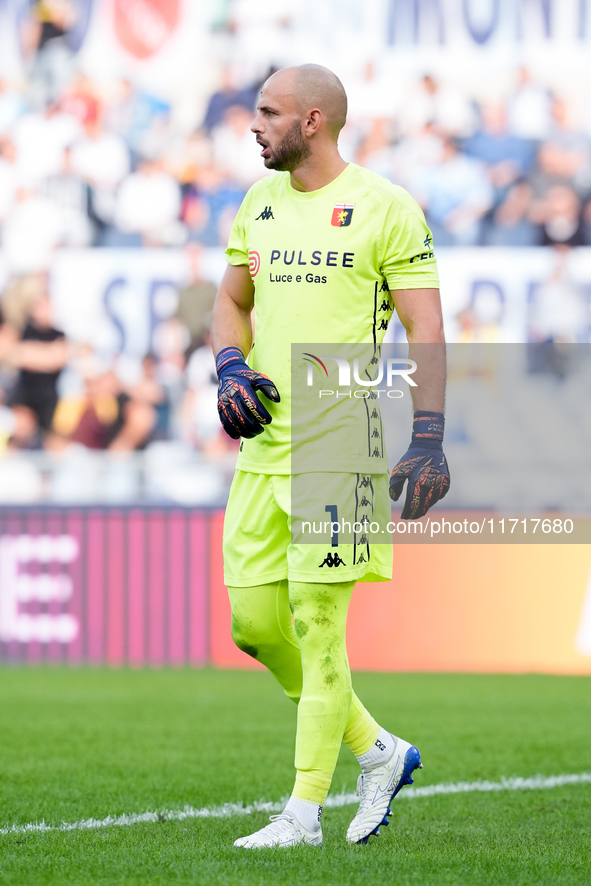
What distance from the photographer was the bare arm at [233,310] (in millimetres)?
3709

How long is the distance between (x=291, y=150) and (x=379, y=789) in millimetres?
1786

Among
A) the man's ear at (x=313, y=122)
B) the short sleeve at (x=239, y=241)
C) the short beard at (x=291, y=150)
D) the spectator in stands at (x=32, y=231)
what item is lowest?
the short sleeve at (x=239, y=241)

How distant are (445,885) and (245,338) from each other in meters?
1.67

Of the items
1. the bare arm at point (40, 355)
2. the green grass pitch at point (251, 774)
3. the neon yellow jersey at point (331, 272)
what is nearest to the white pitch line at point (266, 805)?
the green grass pitch at point (251, 774)

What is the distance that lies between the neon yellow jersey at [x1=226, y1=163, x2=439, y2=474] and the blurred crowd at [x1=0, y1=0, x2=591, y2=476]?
819cm

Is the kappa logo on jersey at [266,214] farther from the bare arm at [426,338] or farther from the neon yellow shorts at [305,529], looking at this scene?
the neon yellow shorts at [305,529]

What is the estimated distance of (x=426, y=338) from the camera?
3398 mm

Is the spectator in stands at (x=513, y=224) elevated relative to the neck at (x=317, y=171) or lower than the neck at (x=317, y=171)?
elevated

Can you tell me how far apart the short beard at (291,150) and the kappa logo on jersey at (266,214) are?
0.12 meters

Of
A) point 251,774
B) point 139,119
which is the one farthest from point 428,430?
point 139,119

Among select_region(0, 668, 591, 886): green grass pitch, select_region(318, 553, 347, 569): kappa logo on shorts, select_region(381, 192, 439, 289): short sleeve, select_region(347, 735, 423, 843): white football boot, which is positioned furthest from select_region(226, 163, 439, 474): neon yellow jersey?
select_region(0, 668, 591, 886): green grass pitch

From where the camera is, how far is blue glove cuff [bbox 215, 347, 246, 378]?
3.56 metres

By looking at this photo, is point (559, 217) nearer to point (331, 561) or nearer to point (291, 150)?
point (291, 150)

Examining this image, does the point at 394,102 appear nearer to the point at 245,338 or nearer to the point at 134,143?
the point at 134,143
